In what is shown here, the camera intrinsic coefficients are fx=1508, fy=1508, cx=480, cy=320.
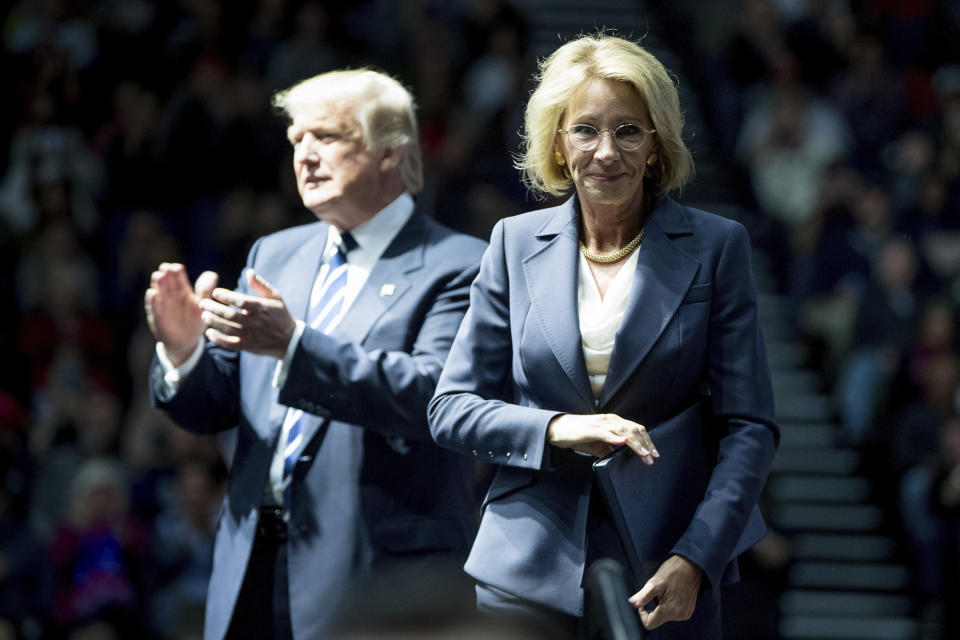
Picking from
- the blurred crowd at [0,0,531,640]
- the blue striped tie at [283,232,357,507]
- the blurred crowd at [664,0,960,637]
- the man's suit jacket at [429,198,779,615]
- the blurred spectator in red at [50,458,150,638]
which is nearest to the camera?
the man's suit jacket at [429,198,779,615]

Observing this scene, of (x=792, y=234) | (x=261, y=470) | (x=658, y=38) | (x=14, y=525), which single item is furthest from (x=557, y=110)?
(x=658, y=38)

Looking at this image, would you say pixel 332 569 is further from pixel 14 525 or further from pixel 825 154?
pixel 825 154

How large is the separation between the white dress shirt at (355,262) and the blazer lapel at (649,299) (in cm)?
83

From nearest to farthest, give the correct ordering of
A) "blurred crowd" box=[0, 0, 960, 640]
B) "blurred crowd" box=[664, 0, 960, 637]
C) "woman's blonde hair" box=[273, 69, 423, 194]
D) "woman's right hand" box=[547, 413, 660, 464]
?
"woman's right hand" box=[547, 413, 660, 464] < "woman's blonde hair" box=[273, 69, 423, 194] < "blurred crowd" box=[0, 0, 960, 640] < "blurred crowd" box=[664, 0, 960, 637]

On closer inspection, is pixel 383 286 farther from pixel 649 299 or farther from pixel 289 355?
pixel 649 299

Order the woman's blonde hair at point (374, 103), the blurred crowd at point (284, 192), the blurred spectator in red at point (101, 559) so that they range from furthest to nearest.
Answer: the blurred crowd at point (284, 192)
the blurred spectator in red at point (101, 559)
the woman's blonde hair at point (374, 103)

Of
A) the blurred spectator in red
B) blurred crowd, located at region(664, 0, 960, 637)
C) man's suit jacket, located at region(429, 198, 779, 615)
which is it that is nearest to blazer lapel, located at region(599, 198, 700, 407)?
man's suit jacket, located at region(429, 198, 779, 615)

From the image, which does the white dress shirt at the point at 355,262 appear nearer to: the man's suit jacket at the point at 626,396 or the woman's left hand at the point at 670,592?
the man's suit jacket at the point at 626,396

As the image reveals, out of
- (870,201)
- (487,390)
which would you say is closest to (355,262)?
(487,390)

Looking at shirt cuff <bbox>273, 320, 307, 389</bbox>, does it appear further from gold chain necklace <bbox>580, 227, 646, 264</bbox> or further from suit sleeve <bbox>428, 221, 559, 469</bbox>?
gold chain necklace <bbox>580, 227, 646, 264</bbox>

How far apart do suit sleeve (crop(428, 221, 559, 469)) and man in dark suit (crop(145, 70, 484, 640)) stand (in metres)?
0.34

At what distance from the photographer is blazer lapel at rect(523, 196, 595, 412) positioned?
240 centimetres

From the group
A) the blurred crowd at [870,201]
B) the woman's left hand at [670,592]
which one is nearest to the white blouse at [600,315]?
the woman's left hand at [670,592]

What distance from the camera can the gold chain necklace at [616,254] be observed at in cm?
251
